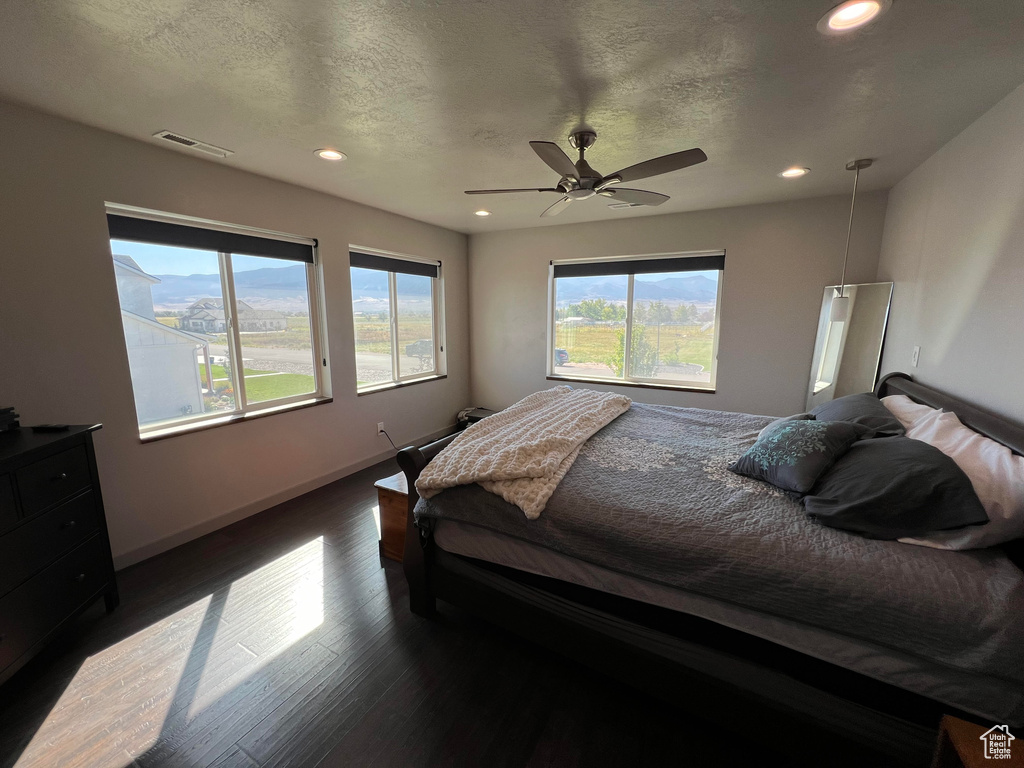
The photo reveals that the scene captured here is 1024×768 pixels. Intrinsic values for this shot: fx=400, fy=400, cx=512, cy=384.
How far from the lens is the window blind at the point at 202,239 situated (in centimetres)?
228

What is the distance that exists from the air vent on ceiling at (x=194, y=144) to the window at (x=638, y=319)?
2.99 m

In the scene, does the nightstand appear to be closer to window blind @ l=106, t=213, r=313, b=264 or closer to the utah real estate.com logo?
window blind @ l=106, t=213, r=313, b=264

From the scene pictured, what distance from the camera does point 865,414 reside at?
191 centimetres

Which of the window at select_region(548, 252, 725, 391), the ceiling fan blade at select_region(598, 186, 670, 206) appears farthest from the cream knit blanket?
the window at select_region(548, 252, 725, 391)

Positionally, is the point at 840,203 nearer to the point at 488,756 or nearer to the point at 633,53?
the point at 633,53

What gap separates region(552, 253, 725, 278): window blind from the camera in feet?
12.2

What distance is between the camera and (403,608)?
2.03 metres

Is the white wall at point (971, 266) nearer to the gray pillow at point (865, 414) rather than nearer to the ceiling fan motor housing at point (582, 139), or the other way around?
the gray pillow at point (865, 414)

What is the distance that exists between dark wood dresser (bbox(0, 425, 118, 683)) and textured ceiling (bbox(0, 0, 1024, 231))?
1.51 meters

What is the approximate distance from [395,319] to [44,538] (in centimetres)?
292

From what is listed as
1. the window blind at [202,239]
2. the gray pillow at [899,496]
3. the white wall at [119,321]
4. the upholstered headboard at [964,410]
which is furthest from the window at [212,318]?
the upholstered headboard at [964,410]

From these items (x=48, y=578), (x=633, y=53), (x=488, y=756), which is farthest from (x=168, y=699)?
(x=633, y=53)

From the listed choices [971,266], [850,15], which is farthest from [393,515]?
[971,266]

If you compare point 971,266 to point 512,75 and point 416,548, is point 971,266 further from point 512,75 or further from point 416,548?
point 416,548
